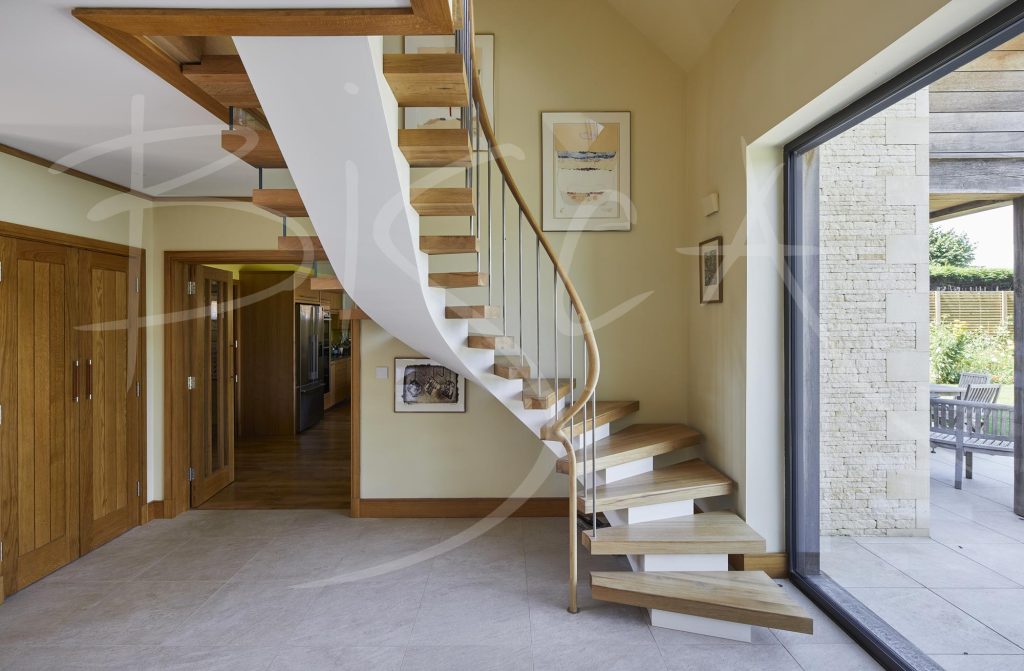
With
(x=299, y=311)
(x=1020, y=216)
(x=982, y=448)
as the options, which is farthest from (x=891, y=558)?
(x=299, y=311)

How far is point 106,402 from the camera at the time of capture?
4.17 meters

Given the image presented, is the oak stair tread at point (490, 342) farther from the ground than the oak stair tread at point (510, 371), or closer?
farther from the ground

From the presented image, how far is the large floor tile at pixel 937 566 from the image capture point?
2.14 metres

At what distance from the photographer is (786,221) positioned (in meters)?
3.31

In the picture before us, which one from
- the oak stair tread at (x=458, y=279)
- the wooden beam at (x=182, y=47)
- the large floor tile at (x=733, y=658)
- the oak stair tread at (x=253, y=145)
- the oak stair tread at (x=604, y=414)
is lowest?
the large floor tile at (x=733, y=658)

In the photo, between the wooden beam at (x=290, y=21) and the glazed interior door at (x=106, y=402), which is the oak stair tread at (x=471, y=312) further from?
the glazed interior door at (x=106, y=402)

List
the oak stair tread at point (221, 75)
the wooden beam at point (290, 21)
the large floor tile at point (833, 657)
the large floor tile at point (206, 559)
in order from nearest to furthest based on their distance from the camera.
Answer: the wooden beam at point (290, 21), the oak stair tread at point (221, 75), the large floor tile at point (833, 657), the large floor tile at point (206, 559)

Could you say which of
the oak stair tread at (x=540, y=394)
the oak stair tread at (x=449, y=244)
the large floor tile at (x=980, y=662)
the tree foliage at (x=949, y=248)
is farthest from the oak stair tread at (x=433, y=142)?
the large floor tile at (x=980, y=662)

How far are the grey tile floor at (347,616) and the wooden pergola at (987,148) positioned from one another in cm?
160

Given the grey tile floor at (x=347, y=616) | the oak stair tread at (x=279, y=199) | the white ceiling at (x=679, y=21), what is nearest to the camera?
the grey tile floor at (x=347, y=616)

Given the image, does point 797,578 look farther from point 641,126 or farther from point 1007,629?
point 641,126

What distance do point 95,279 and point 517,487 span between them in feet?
10.8

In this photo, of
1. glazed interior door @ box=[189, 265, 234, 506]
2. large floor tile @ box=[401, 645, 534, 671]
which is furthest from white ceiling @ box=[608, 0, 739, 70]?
glazed interior door @ box=[189, 265, 234, 506]

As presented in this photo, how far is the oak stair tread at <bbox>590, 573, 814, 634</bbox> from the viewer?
105 inches
